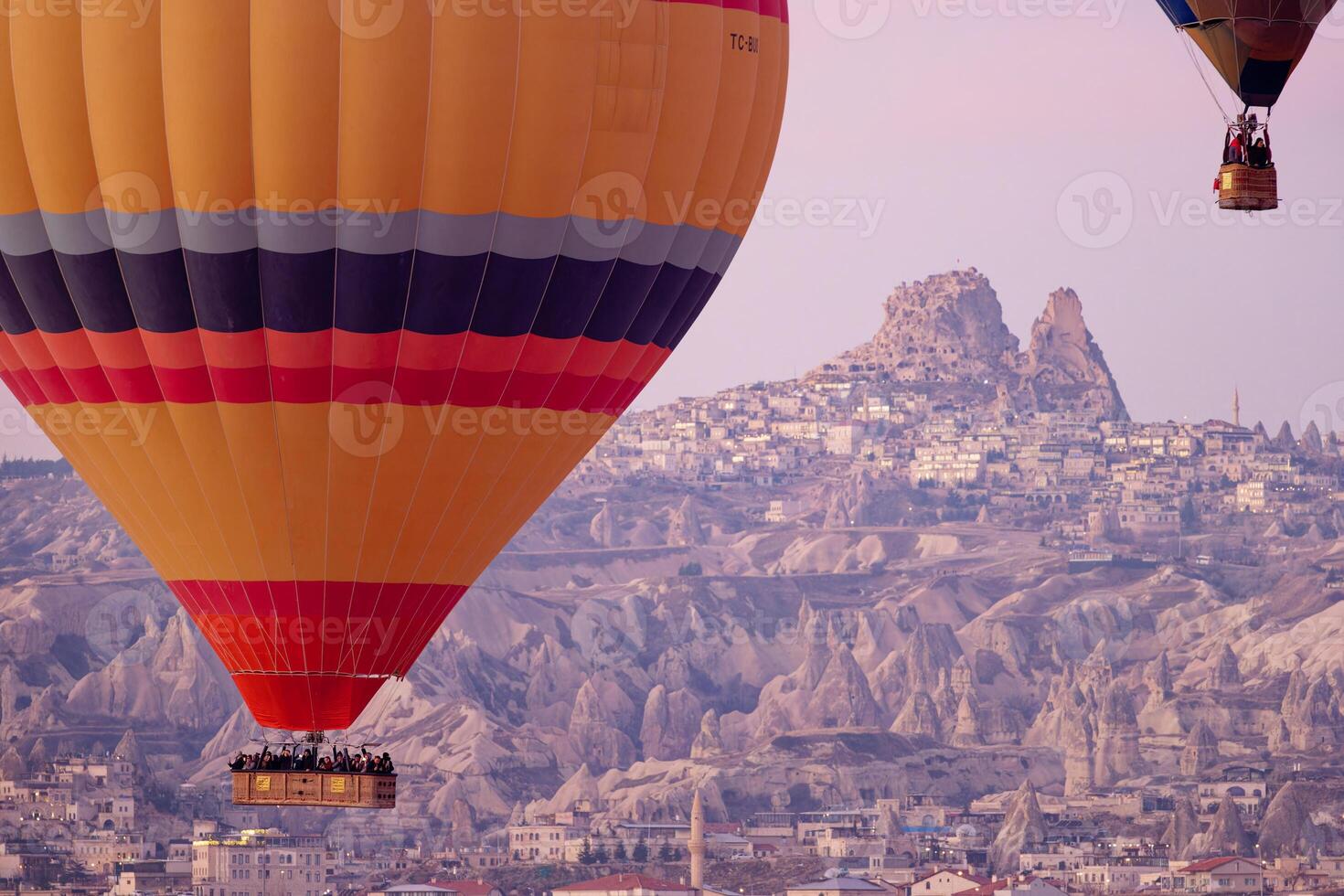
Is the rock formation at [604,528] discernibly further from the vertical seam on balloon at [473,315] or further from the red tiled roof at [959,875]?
the vertical seam on balloon at [473,315]

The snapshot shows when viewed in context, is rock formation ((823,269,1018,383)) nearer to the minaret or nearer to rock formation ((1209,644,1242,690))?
rock formation ((1209,644,1242,690))

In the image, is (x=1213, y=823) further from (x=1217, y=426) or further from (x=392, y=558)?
(x=392, y=558)

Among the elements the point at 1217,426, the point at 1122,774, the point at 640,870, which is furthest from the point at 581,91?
the point at 1217,426

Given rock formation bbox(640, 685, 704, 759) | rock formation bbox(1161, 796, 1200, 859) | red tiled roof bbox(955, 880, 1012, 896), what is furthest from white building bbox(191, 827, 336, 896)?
rock formation bbox(1161, 796, 1200, 859)

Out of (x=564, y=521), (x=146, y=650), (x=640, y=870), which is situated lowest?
(x=640, y=870)

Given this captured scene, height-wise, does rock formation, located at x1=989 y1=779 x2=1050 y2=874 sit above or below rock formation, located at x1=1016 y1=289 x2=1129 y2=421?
below

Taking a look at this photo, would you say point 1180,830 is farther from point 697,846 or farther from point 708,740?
point 708,740
